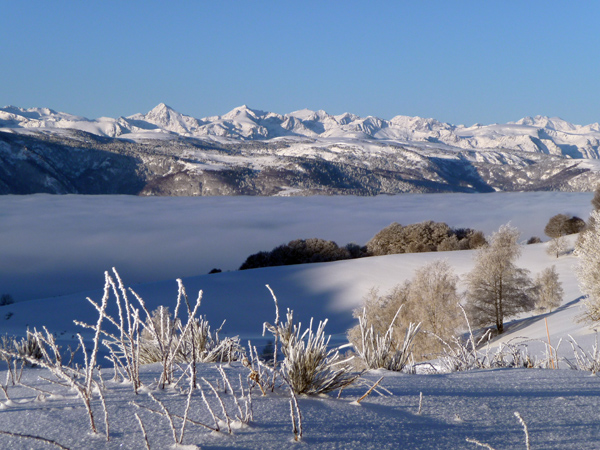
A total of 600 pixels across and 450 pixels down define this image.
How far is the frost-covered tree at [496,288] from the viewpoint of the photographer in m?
20.2

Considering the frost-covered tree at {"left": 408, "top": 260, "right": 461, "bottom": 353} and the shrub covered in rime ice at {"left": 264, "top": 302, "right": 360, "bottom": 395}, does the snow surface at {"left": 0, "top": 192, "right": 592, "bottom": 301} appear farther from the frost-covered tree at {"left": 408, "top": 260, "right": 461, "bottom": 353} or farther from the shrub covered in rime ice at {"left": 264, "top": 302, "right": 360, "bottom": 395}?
the shrub covered in rime ice at {"left": 264, "top": 302, "right": 360, "bottom": 395}

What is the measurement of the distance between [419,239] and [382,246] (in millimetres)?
3330

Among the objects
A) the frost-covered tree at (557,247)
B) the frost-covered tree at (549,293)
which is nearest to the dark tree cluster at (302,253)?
the frost-covered tree at (557,247)

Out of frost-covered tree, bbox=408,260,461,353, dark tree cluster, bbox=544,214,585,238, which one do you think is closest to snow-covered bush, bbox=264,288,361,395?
frost-covered tree, bbox=408,260,461,353

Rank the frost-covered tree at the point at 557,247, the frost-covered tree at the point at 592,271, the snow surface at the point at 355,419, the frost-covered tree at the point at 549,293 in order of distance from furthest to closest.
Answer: the frost-covered tree at the point at 557,247
the frost-covered tree at the point at 549,293
the frost-covered tree at the point at 592,271
the snow surface at the point at 355,419

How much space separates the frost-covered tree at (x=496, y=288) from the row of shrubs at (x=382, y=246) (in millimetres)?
23736

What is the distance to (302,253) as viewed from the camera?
157ft

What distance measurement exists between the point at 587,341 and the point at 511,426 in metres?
7.67

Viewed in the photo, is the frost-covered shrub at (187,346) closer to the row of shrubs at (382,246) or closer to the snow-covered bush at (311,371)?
the snow-covered bush at (311,371)

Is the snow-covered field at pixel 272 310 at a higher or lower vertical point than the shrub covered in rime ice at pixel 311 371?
lower

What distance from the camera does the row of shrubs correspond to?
149ft

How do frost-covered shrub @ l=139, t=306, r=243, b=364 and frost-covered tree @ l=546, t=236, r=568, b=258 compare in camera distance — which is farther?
frost-covered tree @ l=546, t=236, r=568, b=258

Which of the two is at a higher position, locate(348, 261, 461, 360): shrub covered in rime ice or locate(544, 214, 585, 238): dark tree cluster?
locate(544, 214, 585, 238): dark tree cluster

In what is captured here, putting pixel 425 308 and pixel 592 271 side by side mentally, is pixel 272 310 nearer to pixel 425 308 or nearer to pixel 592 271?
pixel 425 308
